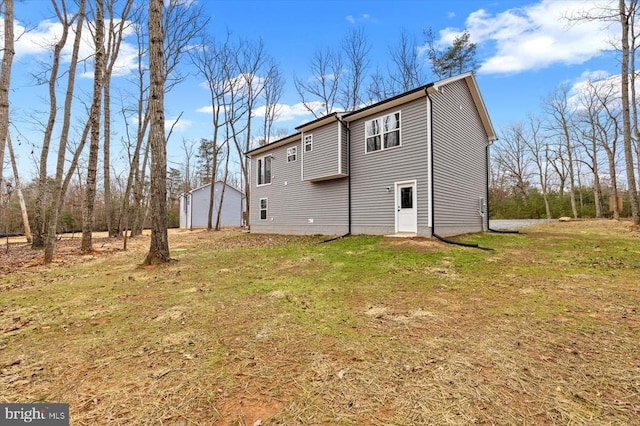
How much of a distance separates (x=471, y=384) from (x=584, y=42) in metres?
19.4

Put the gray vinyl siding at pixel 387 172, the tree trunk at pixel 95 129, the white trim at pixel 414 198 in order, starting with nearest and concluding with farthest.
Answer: the tree trunk at pixel 95 129 < the gray vinyl siding at pixel 387 172 < the white trim at pixel 414 198

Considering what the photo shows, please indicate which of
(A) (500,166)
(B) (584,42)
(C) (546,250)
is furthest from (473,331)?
(A) (500,166)

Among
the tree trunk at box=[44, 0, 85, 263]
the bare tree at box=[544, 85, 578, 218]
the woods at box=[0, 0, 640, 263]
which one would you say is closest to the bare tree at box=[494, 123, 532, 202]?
the woods at box=[0, 0, 640, 263]

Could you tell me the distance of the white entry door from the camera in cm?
1024

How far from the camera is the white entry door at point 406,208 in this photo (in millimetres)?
10242

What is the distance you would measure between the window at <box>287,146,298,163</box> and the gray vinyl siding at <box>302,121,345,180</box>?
1414 millimetres

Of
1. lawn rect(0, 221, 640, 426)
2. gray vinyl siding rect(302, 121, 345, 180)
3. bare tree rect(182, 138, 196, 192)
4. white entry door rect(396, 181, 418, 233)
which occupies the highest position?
bare tree rect(182, 138, 196, 192)

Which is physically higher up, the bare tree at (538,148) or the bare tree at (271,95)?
the bare tree at (271,95)

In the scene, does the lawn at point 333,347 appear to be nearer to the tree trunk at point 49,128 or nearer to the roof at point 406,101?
the roof at point 406,101

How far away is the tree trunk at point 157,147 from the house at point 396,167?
22.5 feet

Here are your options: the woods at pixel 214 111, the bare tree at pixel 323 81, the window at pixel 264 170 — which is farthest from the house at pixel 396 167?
the bare tree at pixel 323 81

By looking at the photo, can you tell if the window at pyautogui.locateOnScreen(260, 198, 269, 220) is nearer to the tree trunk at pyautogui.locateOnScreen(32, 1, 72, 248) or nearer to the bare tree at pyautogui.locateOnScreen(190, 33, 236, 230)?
the bare tree at pyautogui.locateOnScreen(190, 33, 236, 230)

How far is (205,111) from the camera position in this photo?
24.2m

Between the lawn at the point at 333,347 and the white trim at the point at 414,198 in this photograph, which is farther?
the white trim at the point at 414,198
